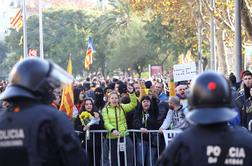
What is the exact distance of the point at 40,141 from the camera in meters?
5.16

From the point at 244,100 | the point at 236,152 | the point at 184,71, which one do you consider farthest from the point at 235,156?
the point at 184,71

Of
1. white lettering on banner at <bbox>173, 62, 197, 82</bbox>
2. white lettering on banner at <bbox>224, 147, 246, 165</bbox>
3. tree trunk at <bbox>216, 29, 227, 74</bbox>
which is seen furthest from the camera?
tree trunk at <bbox>216, 29, 227, 74</bbox>

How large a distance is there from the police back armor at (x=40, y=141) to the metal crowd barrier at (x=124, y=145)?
22.4 ft

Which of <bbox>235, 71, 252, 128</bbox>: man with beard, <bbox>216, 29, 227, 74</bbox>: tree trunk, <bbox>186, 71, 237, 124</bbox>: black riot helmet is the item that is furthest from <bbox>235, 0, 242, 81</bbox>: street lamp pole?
<bbox>216, 29, 227, 74</bbox>: tree trunk

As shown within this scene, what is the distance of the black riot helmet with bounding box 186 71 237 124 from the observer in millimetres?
4586

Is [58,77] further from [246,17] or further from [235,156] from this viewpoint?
[246,17]

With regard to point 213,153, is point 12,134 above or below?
above

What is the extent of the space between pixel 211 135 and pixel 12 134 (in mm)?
1423

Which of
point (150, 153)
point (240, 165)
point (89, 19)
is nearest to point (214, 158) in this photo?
point (240, 165)

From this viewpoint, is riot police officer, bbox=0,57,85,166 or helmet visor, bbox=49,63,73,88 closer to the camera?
riot police officer, bbox=0,57,85,166

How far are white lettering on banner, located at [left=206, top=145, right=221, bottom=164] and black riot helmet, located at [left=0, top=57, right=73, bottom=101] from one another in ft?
4.02

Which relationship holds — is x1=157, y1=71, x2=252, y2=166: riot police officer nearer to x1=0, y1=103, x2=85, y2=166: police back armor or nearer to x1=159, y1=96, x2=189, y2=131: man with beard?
x1=0, y1=103, x2=85, y2=166: police back armor

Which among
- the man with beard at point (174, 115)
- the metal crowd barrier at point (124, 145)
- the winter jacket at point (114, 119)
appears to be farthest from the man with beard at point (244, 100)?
the winter jacket at point (114, 119)

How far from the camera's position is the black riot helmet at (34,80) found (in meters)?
5.21
